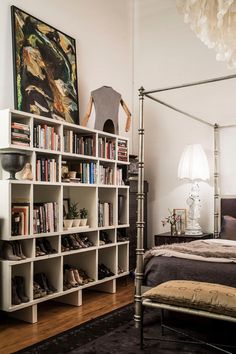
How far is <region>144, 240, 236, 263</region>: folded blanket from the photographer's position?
10.6ft

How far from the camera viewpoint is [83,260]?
173 inches

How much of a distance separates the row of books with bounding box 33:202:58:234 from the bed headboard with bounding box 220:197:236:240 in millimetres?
1947

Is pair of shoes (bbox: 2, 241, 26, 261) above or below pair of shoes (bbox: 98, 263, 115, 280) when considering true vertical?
above

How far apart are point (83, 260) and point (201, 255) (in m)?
1.51

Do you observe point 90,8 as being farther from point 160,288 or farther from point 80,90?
point 160,288

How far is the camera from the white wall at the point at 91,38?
392cm

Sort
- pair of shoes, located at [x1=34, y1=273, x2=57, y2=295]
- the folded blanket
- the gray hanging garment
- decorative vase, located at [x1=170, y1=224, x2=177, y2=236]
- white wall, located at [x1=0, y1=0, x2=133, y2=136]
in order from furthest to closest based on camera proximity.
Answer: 1. decorative vase, located at [x1=170, y1=224, x2=177, y2=236]
2. the gray hanging garment
3. white wall, located at [x1=0, y1=0, x2=133, y2=136]
4. pair of shoes, located at [x1=34, y1=273, x2=57, y2=295]
5. the folded blanket

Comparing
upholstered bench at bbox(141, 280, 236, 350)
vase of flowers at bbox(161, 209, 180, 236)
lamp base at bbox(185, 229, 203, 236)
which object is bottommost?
upholstered bench at bbox(141, 280, 236, 350)

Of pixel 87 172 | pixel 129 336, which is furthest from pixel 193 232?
pixel 129 336

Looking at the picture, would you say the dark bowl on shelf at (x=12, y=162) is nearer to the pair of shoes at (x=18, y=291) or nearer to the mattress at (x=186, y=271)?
the pair of shoes at (x=18, y=291)

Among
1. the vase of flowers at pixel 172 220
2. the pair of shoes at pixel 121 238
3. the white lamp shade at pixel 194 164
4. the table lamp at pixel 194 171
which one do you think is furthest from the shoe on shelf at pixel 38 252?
the white lamp shade at pixel 194 164

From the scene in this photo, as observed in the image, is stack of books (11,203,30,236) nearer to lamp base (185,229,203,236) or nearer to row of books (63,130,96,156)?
row of books (63,130,96,156)

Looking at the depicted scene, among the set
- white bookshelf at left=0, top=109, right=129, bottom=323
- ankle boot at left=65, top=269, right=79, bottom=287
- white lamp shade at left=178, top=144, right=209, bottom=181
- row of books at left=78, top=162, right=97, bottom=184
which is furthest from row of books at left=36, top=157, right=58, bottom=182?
white lamp shade at left=178, top=144, right=209, bottom=181

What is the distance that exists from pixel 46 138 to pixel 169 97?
250 cm
